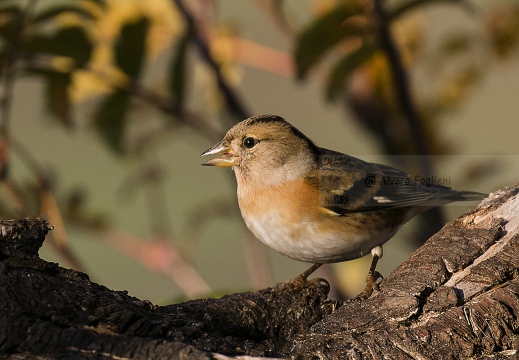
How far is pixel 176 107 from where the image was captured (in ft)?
13.6

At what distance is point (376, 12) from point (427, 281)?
1657 mm

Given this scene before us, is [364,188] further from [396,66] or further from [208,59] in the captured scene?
[208,59]

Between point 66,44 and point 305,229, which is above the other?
point 66,44

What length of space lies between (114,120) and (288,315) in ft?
5.28

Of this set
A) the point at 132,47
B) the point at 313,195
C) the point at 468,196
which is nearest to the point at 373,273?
the point at 313,195

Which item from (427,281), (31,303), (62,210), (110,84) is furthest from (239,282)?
(31,303)

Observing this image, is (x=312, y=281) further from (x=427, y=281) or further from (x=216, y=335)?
(x=216, y=335)

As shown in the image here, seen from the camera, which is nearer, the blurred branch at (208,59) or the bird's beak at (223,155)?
the blurred branch at (208,59)

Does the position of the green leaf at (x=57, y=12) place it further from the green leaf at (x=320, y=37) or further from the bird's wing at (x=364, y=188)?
the bird's wing at (x=364, y=188)

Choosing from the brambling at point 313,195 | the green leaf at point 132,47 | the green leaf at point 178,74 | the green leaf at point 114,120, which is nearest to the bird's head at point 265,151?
the brambling at point 313,195

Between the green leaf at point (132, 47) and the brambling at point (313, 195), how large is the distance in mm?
638

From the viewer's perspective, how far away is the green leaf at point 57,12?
3.61 metres

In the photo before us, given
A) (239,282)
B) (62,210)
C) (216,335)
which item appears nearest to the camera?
(216,335)

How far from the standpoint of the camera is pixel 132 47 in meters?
4.02
